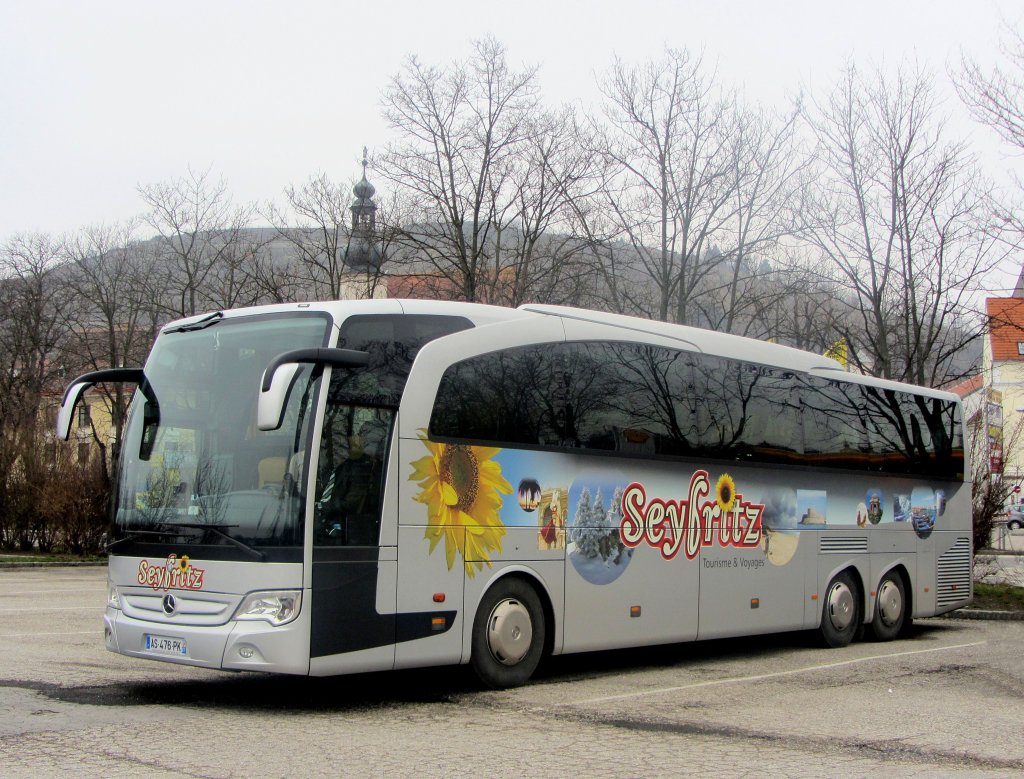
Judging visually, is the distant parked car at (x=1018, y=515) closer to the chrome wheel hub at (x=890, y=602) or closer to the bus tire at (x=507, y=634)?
the chrome wheel hub at (x=890, y=602)

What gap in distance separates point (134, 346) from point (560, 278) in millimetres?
23226

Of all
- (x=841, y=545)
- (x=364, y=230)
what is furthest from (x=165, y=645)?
(x=364, y=230)

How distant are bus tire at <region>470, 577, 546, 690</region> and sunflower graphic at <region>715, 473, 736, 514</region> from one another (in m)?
3.08

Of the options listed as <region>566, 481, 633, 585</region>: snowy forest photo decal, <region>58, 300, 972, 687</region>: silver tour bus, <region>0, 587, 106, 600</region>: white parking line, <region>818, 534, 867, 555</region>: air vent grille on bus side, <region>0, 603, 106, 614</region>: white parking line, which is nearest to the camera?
<region>58, 300, 972, 687</region>: silver tour bus

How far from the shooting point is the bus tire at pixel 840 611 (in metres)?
15.4

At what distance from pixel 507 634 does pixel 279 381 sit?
3.44m

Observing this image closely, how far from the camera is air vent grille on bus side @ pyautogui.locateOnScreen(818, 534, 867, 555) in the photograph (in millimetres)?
15220

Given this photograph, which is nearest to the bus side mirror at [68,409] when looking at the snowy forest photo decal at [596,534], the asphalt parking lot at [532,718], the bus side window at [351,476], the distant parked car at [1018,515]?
the asphalt parking lot at [532,718]

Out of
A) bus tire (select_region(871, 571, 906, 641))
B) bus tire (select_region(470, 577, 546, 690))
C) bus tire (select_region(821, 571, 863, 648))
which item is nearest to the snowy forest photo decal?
bus tire (select_region(470, 577, 546, 690))

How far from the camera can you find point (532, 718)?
9.27 m

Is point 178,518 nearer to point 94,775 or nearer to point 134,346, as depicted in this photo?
point 94,775

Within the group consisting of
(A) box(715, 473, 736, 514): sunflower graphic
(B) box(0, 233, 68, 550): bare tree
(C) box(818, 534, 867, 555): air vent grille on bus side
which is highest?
(B) box(0, 233, 68, 550): bare tree

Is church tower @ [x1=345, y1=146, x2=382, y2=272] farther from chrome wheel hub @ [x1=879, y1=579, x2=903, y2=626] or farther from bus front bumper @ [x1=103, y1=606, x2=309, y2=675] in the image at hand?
bus front bumper @ [x1=103, y1=606, x2=309, y2=675]

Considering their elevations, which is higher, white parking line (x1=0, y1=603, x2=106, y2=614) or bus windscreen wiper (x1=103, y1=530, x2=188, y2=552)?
bus windscreen wiper (x1=103, y1=530, x2=188, y2=552)
